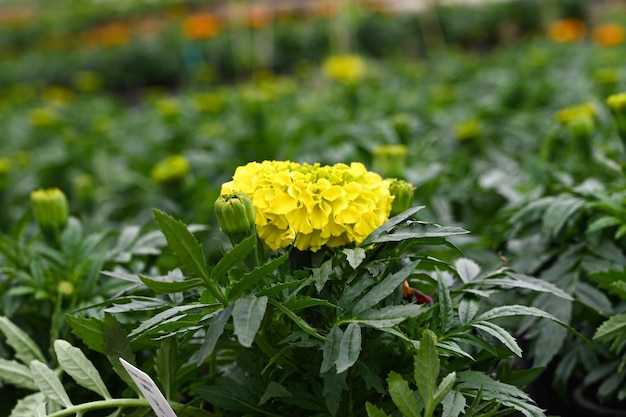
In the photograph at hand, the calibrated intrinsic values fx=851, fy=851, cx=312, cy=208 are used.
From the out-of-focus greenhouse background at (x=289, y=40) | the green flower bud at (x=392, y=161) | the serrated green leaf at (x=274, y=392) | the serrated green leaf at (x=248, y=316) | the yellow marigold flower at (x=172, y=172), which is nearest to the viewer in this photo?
the serrated green leaf at (x=248, y=316)

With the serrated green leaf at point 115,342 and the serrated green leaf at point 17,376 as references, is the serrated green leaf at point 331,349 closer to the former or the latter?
the serrated green leaf at point 115,342

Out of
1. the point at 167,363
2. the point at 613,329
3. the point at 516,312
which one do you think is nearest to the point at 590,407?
the point at 613,329

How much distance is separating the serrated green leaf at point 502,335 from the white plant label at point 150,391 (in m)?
0.35

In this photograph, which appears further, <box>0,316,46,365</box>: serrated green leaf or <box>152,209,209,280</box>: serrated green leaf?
<box>0,316,46,365</box>: serrated green leaf

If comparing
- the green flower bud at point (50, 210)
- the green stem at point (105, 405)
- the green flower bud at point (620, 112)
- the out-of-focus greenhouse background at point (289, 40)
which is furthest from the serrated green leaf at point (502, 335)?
the out-of-focus greenhouse background at point (289, 40)

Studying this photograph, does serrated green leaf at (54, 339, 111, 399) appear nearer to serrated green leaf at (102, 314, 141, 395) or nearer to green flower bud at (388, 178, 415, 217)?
serrated green leaf at (102, 314, 141, 395)

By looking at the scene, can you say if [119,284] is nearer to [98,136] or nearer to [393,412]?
[393,412]

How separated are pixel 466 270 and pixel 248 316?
38 centimetres

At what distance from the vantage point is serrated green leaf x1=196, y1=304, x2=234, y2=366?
0.85 meters

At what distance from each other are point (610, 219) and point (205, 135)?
60.1 inches

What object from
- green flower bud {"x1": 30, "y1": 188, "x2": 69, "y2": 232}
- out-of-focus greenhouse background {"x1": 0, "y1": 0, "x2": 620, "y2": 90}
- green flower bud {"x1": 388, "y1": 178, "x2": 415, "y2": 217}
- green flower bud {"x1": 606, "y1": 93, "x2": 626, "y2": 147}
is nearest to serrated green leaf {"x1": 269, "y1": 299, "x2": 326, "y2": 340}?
green flower bud {"x1": 388, "y1": 178, "x2": 415, "y2": 217}

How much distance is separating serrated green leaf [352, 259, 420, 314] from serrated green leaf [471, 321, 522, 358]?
0.11 meters

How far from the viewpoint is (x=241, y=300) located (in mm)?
881

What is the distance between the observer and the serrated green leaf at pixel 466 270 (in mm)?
1100
